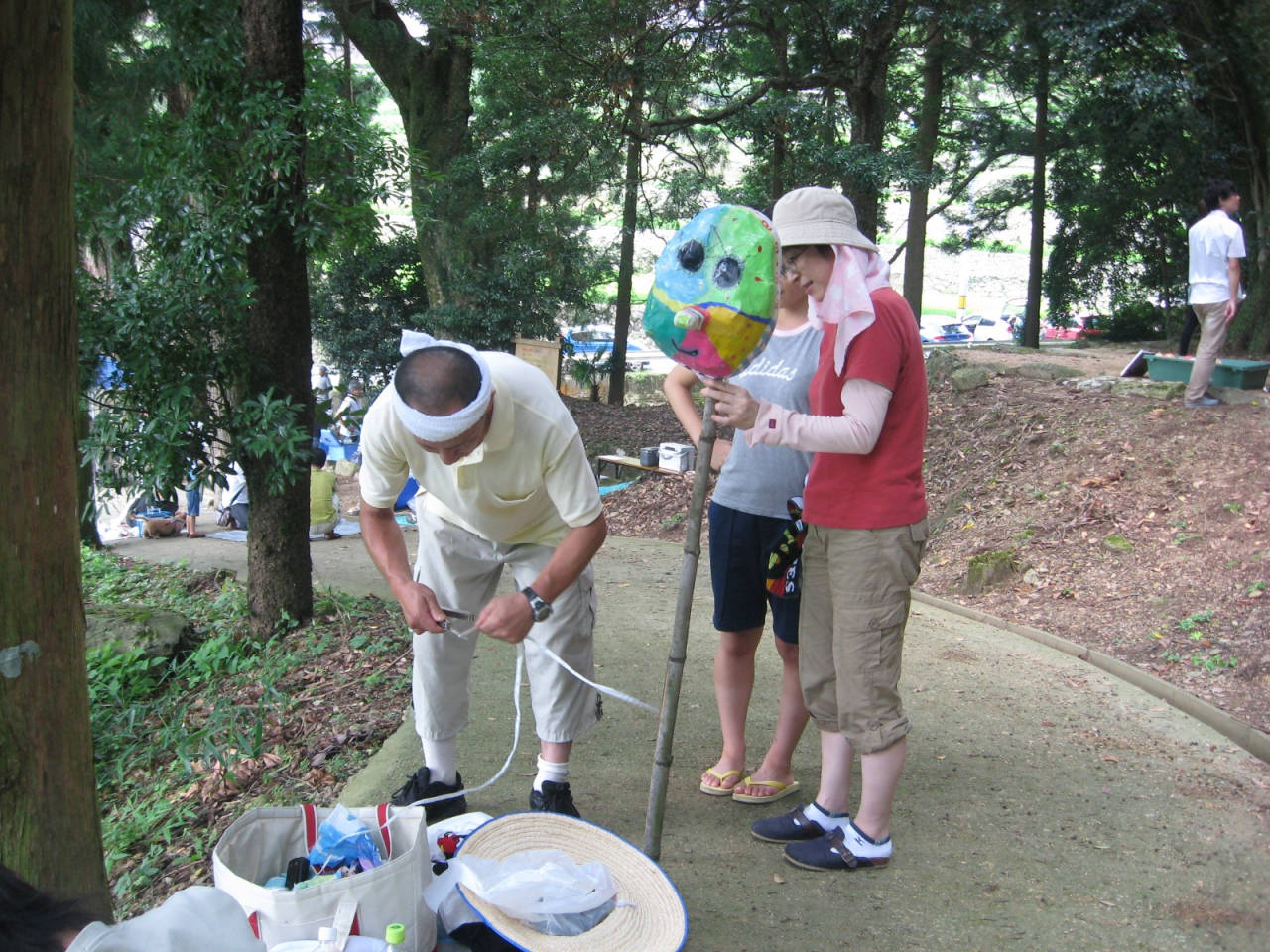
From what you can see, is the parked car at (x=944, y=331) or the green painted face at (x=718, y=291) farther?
the parked car at (x=944, y=331)

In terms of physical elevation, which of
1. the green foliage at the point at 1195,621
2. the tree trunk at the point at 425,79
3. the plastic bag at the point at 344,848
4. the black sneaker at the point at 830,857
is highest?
the tree trunk at the point at 425,79

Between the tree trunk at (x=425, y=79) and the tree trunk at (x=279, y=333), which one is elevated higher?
the tree trunk at (x=425, y=79)

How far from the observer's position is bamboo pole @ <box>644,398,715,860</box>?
2.67 metres

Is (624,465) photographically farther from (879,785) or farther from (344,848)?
(344,848)

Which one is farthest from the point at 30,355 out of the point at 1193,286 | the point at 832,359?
the point at 1193,286

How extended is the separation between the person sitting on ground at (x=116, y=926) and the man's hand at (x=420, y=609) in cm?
138

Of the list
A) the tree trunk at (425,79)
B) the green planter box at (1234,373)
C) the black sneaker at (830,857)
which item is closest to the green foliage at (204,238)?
the black sneaker at (830,857)

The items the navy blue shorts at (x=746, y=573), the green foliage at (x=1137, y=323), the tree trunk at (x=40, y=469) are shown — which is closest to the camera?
the tree trunk at (x=40, y=469)

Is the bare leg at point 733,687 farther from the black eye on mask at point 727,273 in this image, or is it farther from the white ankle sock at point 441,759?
the black eye on mask at point 727,273

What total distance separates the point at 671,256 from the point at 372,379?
1655 centimetres

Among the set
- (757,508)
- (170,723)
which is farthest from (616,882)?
(170,723)

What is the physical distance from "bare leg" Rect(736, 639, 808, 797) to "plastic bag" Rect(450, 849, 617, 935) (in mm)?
879

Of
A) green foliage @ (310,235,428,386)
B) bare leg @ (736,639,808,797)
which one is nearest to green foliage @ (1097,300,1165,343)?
green foliage @ (310,235,428,386)

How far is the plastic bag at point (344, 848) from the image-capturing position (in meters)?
2.44
